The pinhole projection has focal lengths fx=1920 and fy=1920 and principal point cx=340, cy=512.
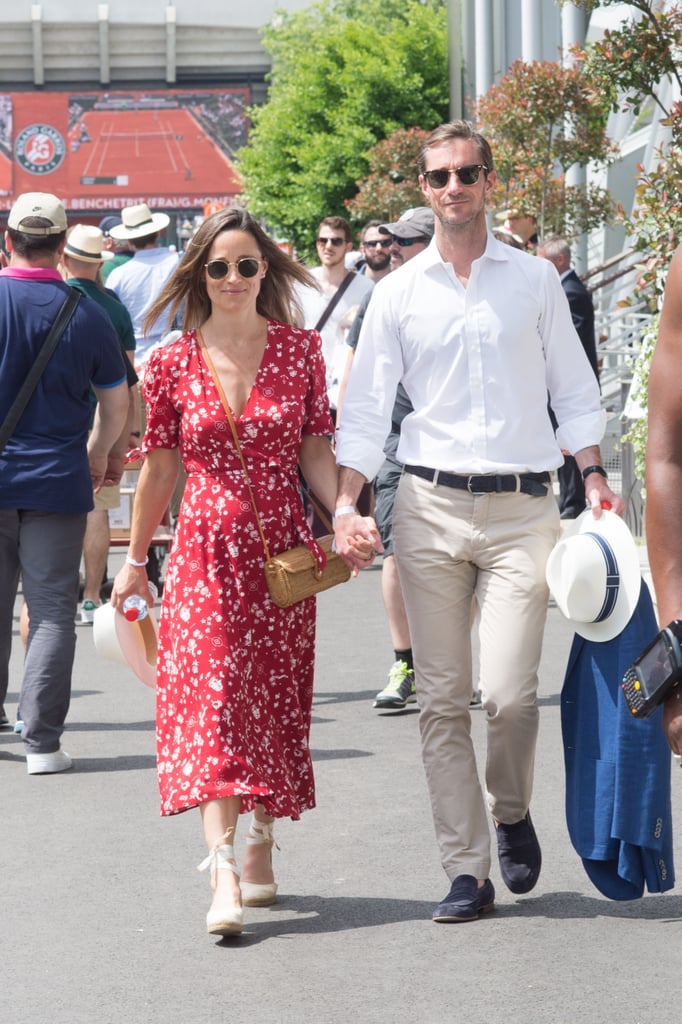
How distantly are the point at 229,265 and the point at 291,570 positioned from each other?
851 mm

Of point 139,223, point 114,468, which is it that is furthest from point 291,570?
point 139,223

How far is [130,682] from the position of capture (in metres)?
9.32

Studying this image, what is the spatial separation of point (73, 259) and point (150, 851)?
480cm

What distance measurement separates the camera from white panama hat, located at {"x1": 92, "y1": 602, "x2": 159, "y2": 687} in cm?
585

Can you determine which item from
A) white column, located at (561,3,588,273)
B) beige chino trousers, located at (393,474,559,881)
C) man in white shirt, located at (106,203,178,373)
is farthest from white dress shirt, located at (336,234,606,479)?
white column, located at (561,3,588,273)

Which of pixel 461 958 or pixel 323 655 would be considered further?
pixel 323 655

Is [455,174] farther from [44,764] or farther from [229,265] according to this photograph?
[44,764]

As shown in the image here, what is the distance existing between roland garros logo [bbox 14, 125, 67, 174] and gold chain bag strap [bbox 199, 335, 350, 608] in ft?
296

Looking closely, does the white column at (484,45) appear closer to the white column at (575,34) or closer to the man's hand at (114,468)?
the white column at (575,34)

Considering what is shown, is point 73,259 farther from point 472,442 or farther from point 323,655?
point 472,442

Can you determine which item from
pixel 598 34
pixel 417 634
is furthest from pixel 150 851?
pixel 598 34

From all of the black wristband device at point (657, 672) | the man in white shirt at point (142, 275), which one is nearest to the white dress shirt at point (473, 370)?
the black wristband device at point (657, 672)

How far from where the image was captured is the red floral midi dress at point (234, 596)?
499 centimetres

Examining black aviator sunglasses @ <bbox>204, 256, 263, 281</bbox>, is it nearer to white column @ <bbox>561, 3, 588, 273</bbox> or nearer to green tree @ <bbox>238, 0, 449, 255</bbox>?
white column @ <bbox>561, 3, 588, 273</bbox>
